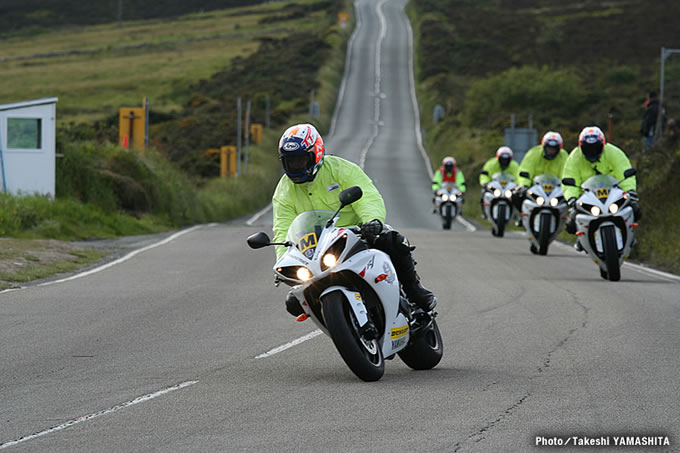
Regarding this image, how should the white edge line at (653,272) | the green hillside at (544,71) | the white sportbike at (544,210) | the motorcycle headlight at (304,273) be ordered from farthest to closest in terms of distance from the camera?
the green hillside at (544,71), the white sportbike at (544,210), the white edge line at (653,272), the motorcycle headlight at (304,273)

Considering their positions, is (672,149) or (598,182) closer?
(598,182)

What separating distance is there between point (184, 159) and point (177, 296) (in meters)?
49.2

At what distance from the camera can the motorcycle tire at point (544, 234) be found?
21.2 meters

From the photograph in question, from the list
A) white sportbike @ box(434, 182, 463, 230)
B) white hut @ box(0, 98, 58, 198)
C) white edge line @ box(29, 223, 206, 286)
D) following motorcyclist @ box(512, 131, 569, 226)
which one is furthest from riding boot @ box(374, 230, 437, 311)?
white sportbike @ box(434, 182, 463, 230)

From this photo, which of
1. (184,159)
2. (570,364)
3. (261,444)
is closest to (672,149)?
(570,364)

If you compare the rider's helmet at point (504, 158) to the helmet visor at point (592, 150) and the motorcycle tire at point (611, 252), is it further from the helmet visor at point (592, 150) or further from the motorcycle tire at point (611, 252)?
the motorcycle tire at point (611, 252)

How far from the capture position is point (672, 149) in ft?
92.3

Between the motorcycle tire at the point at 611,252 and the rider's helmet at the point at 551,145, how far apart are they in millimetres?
5656

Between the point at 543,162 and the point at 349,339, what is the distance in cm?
1493

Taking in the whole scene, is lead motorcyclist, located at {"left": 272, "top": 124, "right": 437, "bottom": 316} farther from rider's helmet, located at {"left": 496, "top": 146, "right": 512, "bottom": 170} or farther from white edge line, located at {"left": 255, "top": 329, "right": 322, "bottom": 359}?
rider's helmet, located at {"left": 496, "top": 146, "right": 512, "bottom": 170}

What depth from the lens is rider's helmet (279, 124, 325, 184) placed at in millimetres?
8812

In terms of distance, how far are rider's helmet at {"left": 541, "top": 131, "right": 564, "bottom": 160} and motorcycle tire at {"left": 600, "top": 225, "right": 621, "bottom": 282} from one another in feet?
18.6

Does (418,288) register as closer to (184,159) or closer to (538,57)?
(184,159)

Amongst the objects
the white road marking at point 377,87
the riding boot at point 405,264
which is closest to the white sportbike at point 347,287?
the riding boot at point 405,264
